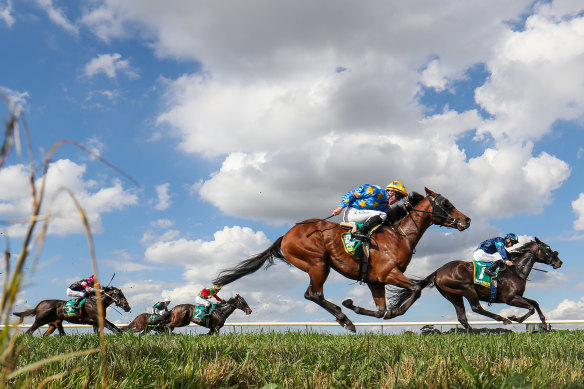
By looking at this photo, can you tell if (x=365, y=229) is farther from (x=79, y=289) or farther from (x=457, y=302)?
(x=79, y=289)

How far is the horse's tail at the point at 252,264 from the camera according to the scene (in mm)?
10180

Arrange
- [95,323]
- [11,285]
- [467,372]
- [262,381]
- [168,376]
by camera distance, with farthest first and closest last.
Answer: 1. [95,323]
2. [262,381]
3. [168,376]
4. [467,372]
5. [11,285]

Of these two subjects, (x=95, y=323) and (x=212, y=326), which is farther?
(x=212, y=326)

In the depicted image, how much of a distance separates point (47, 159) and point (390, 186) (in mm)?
9104

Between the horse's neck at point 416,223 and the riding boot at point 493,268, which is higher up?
the horse's neck at point 416,223

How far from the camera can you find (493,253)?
36.3ft

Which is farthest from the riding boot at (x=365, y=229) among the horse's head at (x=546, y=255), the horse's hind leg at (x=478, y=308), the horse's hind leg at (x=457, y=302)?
the horse's head at (x=546, y=255)

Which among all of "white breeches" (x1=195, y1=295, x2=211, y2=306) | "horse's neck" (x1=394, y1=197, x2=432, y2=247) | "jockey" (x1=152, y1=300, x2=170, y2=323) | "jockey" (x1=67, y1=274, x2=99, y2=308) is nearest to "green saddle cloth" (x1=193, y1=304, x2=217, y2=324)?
"white breeches" (x1=195, y1=295, x2=211, y2=306)

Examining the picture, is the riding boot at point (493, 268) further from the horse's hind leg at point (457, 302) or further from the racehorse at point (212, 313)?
the racehorse at point (212, 313)

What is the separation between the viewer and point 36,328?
13867mm

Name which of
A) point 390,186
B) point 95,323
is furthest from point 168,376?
point 95,323

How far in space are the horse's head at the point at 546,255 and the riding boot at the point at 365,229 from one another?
15.5ft

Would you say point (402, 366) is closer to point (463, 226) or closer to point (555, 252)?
point (463, 226)

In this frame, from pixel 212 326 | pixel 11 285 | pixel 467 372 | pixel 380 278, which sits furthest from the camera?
pixel 212 326
